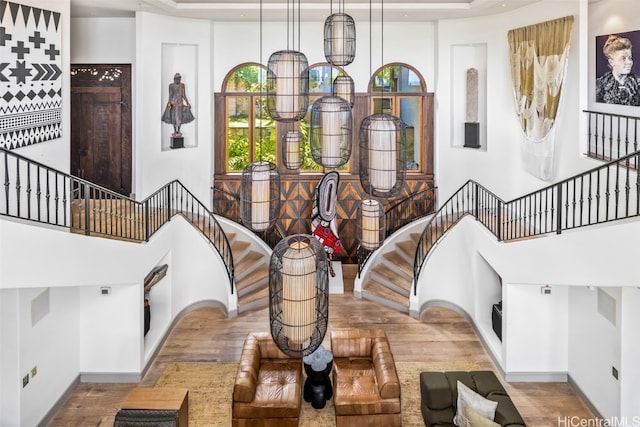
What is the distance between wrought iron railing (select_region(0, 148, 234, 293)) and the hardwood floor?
3.18 feet

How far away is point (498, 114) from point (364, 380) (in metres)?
6.03

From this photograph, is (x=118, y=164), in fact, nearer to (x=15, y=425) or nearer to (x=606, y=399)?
(x=15, y=425)

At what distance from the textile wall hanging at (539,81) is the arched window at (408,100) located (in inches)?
94.2

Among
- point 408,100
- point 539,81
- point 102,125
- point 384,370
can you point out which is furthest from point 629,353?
point 102,125

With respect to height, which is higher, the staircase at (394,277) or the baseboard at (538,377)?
the staircase at (394,277)

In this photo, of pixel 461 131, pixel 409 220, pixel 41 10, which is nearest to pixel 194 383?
pixel 41 10

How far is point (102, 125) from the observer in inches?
447

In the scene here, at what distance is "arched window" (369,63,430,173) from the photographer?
12.7 m

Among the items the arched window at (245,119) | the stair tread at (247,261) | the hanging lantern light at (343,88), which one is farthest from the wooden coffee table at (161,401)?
the arched window at (245,119)

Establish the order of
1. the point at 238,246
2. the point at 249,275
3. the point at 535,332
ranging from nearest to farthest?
the point at 535,332 → the point at 249,275 → the point at 238,246

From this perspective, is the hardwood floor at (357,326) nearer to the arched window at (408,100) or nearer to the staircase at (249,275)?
the staircase at (249,275)

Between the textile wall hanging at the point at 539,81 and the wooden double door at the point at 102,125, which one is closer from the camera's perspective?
the textile wall hanging at the point at 539,81

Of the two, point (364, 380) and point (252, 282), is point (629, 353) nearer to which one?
point (364, 380)

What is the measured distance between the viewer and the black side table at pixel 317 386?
7.74 m
